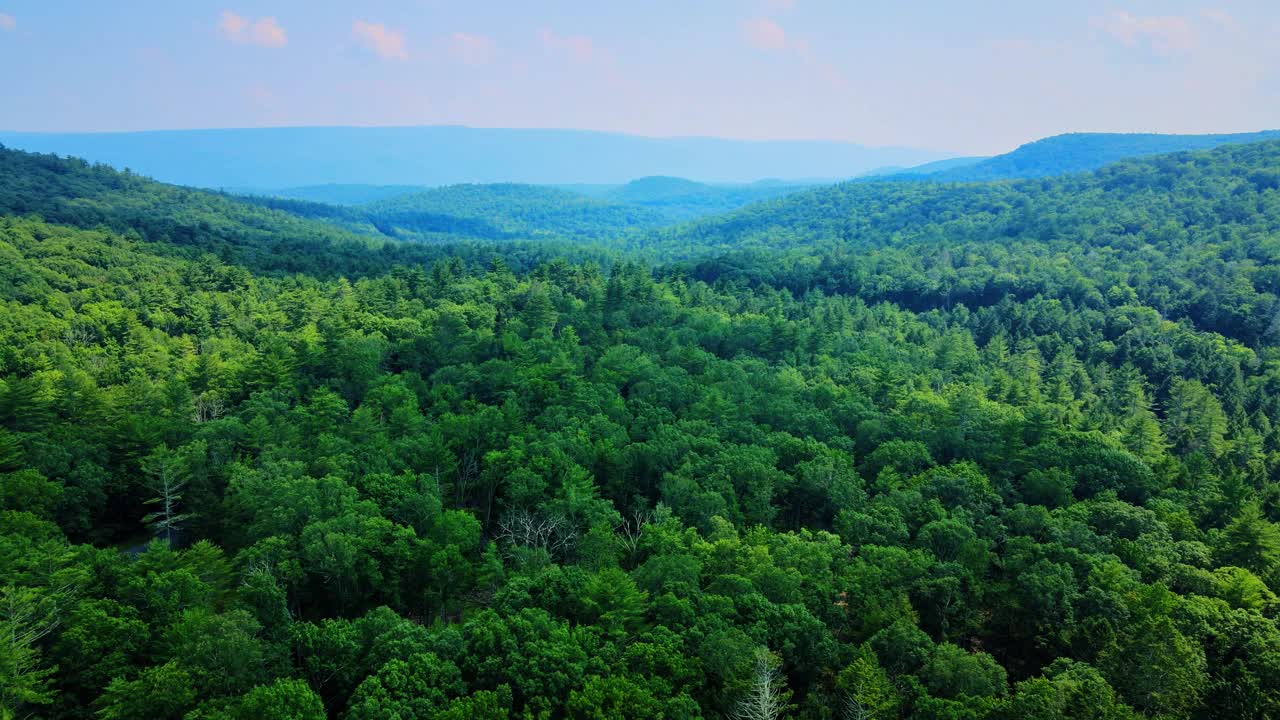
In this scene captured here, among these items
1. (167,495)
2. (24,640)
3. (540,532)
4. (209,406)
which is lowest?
(540,532)

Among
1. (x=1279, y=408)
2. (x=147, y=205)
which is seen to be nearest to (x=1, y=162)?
(x=147, y=205)

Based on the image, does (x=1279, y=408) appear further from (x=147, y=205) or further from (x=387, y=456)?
(x=147, y=205)

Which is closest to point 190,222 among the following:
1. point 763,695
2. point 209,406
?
point 209,406

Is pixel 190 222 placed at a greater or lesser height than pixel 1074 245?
greater

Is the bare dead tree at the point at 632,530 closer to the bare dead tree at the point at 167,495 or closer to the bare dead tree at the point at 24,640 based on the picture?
the bare dead tree at the point at 24,640

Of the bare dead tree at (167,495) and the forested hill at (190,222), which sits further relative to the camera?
the forested hill at (190,222)

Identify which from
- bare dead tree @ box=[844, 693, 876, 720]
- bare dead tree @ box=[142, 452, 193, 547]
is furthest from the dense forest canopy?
bare dead tree @ box=[142, 452, 193, 547]

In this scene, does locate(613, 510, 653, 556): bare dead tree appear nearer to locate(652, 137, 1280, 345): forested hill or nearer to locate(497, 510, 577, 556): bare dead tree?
locate(497, 510, 577, 556): bare dead tree

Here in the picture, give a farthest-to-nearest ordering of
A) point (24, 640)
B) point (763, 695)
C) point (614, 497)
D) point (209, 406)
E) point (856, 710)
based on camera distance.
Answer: point (209, 406)
point (614, 497)
point (24, 640)
point (856, 710)
point (763, 695)

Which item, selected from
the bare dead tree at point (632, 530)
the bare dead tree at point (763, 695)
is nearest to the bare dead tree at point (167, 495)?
the bare dead tree at point (632, 530)

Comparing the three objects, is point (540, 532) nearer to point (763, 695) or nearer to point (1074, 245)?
point (763, 695)
